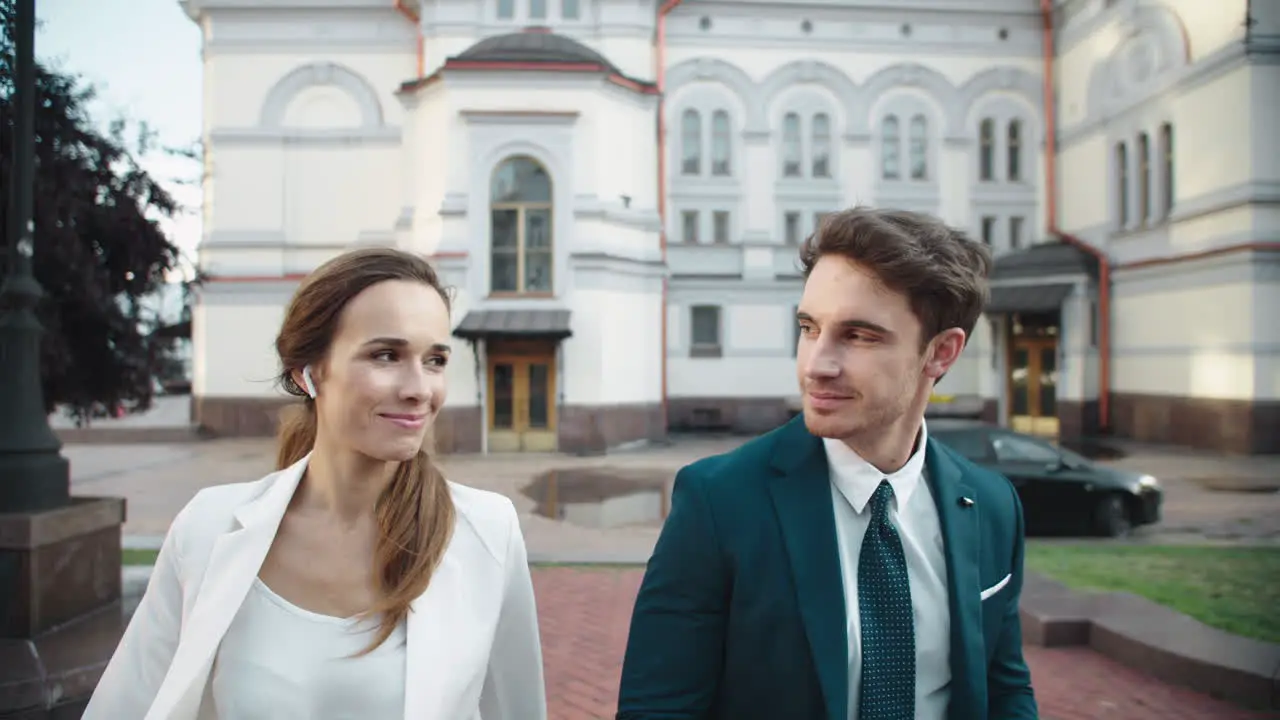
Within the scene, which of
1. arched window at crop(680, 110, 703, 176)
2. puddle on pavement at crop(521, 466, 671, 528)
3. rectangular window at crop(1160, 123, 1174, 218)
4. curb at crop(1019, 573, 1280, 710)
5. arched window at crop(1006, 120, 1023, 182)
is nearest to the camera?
curb at crop(1019, 573, 1280, 710)

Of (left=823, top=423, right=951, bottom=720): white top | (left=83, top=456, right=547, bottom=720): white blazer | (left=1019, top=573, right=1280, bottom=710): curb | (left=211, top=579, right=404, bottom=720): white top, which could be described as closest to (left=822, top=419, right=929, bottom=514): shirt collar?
(left=823, top=423, right=951, bottom=720): white top

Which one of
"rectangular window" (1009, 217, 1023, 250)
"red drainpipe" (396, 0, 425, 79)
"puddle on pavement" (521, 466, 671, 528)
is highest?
"red drainpipe" (396, 0, 425, 79)

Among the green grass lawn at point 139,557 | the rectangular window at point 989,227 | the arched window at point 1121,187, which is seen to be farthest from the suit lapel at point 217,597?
the rectangular window at point 989,227

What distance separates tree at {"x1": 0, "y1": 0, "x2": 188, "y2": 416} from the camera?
20.6ft

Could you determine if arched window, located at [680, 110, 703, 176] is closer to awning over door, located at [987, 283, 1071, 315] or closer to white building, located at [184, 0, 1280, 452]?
white building, located at [184, 0, 1280, 452]

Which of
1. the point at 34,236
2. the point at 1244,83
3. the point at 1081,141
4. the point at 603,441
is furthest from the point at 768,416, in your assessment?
the point at 34,236

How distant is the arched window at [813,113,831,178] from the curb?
67.6 feet

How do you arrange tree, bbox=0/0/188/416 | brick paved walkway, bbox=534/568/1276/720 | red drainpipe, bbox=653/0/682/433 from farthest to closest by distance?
red drainpipe, bbox=653/0/682/433
tree, bbox=0/0/188/416
brick paved walkway, bbox=534/568/1276/720

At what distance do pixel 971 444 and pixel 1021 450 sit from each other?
629 millimetres

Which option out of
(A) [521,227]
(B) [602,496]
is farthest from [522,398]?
(B) [602,496]

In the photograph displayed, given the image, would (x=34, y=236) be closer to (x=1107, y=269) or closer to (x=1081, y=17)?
(x=1107, y=269)

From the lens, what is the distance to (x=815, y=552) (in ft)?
6.60

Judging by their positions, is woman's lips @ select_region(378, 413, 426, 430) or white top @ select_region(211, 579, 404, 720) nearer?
white top @ select_region(211, 579, 404, 720)

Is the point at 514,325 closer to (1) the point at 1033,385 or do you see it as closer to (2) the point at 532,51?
(2) the point at 532,51
